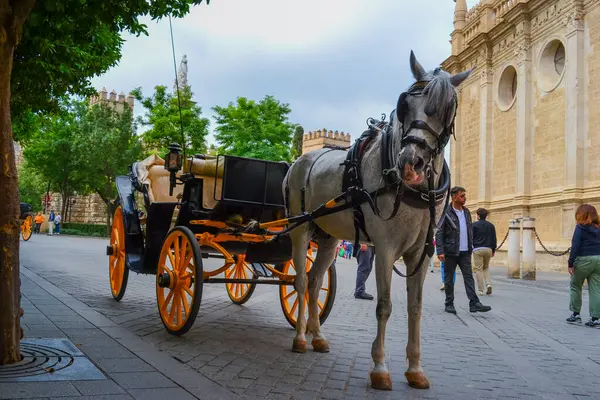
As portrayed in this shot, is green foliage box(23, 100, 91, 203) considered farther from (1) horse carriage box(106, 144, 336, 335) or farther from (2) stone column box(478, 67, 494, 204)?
(1) horse carriage box(106, 144, 336, 335)

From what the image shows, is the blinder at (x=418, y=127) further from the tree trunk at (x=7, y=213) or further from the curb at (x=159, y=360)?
the tree trunk at (x=7, y=213)

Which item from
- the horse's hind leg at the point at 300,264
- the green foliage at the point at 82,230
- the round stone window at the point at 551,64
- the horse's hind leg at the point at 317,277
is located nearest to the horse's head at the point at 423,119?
the horse's hind leg at the point at 300,264

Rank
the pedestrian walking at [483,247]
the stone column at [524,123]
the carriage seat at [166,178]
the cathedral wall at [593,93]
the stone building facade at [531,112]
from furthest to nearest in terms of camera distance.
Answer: the stone column at [524,123]
the stone building facade at [531,112]
the cathedral wall at [593,93]
the pedestrian walking at [483,247]
the carriage seat at [166,178]

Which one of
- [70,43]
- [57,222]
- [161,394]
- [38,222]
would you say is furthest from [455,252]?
[57,222]

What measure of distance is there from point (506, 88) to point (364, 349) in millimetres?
24226

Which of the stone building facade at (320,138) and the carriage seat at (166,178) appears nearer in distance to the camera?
the carriage seat at (166,178)

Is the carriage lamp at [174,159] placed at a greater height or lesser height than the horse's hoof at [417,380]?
greater

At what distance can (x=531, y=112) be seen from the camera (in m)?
24.2

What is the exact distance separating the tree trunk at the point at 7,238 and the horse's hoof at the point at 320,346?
2.53 m

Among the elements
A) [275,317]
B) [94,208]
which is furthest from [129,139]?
[275,317]

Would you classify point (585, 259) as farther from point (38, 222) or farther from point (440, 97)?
point (38, 222)

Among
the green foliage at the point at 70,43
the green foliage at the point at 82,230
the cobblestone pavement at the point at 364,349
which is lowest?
the cobblestone pavement at the point at 364,349

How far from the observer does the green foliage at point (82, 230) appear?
48.1 metres

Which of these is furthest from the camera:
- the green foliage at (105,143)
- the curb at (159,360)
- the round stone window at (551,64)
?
the green foliage at (105,143)
